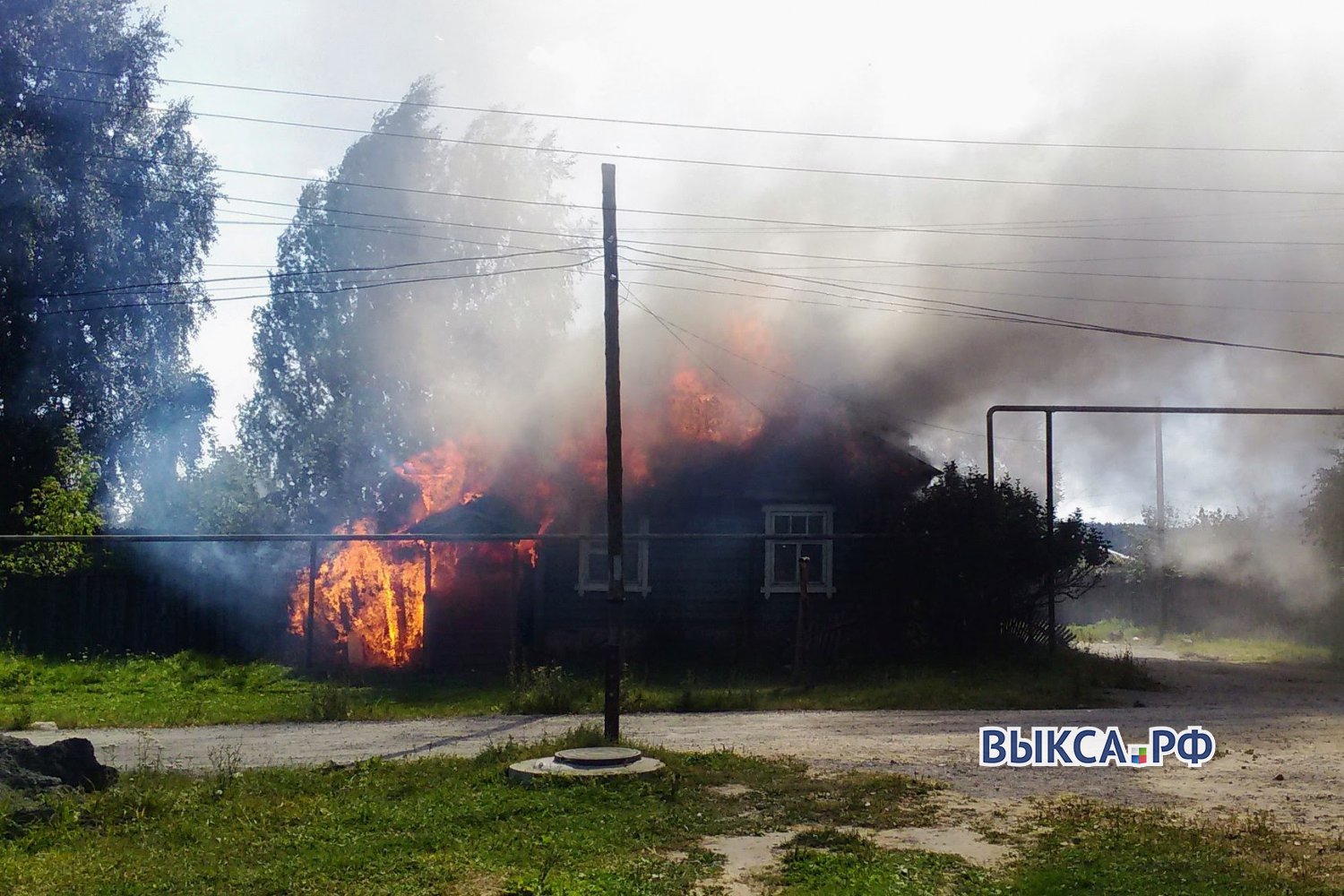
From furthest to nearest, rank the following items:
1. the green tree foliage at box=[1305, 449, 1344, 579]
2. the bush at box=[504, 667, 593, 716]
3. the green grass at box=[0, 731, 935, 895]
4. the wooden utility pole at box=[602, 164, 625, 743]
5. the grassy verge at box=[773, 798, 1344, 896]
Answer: the green tree foliage at box=[1305, 449, 1344, 579], the bush at box=[504, 667, 593, 716], the wooden utility pole at box=[602, 164, 625, 743], the green grass at box=[0, 731, 935, 895], the grassy verge at box=[773, 798, 1344, 896]

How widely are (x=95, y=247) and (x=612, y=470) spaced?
66.5 ft

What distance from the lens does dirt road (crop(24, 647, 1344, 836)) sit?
9680 mm

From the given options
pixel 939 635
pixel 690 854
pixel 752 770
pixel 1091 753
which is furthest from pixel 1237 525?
pixel 690 854

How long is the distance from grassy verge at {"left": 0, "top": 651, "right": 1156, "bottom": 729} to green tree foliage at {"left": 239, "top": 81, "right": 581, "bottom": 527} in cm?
1561

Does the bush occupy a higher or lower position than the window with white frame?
lower

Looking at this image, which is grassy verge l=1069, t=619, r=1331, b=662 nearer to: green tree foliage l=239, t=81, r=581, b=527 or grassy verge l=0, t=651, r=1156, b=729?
grassy verge l=0, t=651, r=1156, b=729

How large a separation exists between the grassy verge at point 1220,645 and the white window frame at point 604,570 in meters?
8.21

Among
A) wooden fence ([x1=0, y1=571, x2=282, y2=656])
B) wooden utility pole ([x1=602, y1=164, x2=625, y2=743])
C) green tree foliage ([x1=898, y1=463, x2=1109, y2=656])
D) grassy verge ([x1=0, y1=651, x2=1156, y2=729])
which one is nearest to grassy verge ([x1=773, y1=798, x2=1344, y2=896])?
wooden utility pole ([x1=602, y1=164, x2=625, y2=743])

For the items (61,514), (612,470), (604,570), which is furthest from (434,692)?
(61,514)

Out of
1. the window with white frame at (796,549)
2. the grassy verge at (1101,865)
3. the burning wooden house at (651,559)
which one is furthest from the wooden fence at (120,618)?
the grassy verge at (1101,865)

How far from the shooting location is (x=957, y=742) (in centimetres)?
1255

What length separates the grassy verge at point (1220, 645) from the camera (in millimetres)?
25031

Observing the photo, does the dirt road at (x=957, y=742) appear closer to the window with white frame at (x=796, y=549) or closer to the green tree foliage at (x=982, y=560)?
the green tree foliage at (x=982, y=560)

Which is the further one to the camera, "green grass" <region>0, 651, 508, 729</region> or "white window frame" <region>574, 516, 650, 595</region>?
"white window frame" <region>574, 516, 650, 595</region>
